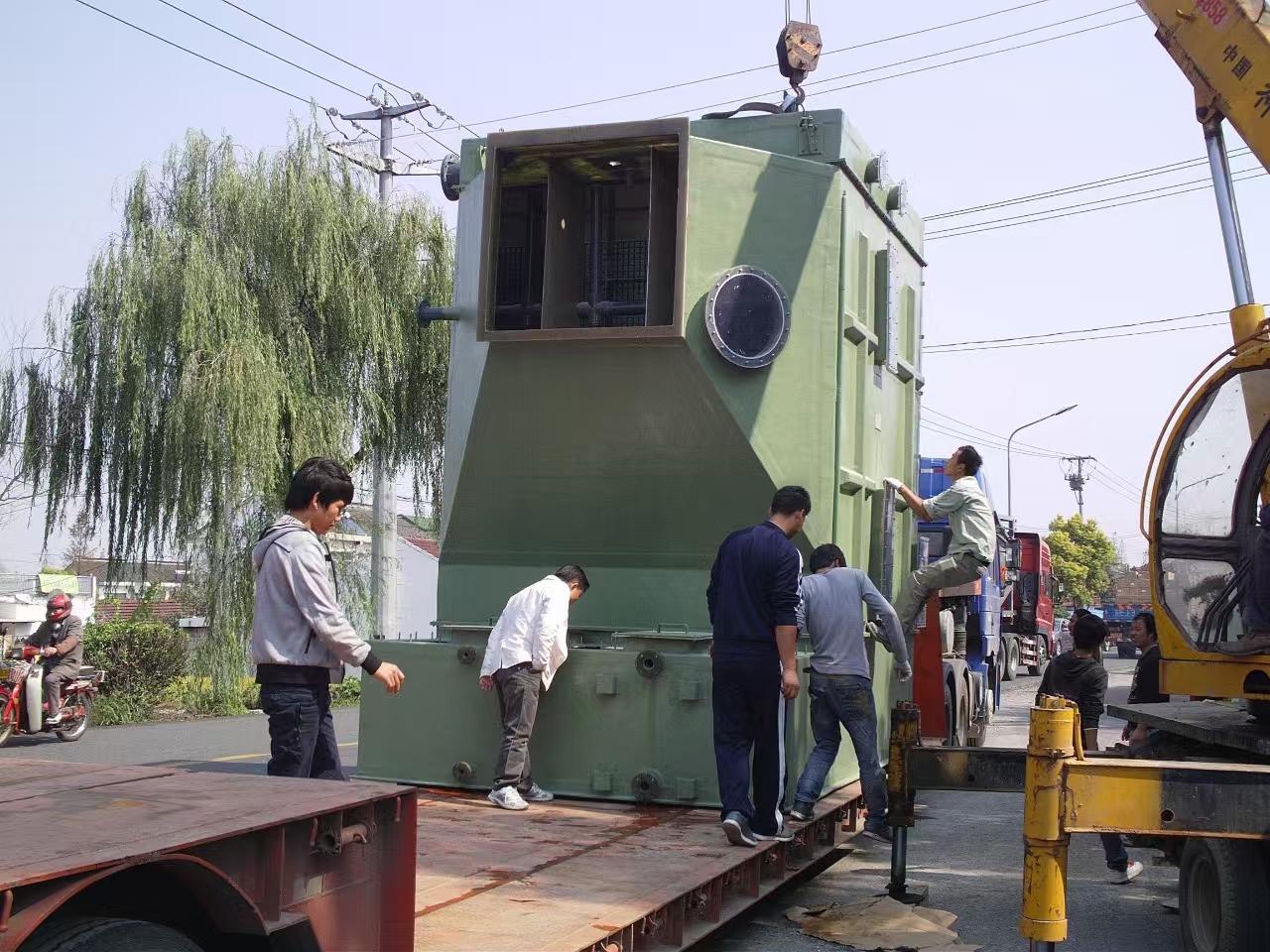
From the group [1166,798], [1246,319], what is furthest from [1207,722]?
[1246,319]

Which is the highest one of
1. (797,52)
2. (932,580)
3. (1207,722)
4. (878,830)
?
(797,52)

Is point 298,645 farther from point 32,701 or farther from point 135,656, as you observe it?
point 135,656

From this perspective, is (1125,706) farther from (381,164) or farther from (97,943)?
(381,164)

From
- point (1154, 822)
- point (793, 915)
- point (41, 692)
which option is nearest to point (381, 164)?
point (41, 692)

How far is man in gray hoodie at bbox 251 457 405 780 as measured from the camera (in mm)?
5492

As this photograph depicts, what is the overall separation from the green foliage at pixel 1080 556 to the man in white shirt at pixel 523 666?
7014 centimetres

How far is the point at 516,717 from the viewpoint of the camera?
7.09 metres

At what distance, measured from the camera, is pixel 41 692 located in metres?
14.9

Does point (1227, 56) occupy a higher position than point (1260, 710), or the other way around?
point (1227, 56)

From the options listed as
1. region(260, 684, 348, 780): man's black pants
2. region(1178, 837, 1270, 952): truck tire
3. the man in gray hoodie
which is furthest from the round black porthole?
region(1178, 837, 1270, 952): truck tire

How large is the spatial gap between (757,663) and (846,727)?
120 centimetres

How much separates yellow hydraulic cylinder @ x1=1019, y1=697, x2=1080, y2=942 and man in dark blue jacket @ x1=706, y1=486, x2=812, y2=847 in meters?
2.31

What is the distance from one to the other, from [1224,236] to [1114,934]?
334 cm

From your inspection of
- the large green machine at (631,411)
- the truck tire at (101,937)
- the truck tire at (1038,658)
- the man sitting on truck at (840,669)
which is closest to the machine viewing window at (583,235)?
the large green machine at (631,411)
